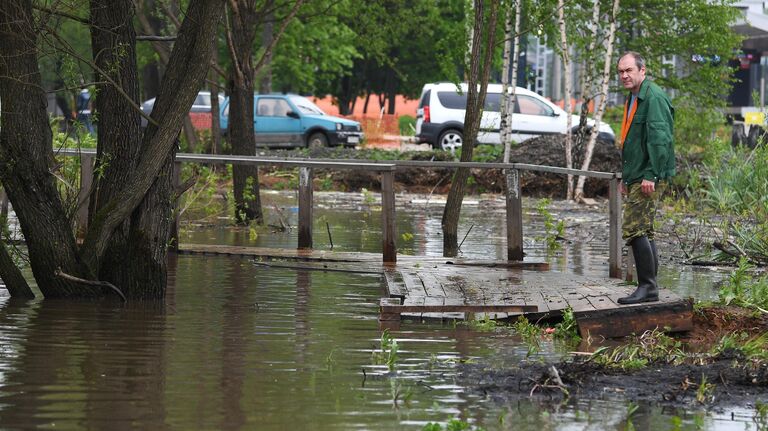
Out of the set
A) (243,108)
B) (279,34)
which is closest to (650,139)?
(243,108)

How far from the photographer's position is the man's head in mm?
9789

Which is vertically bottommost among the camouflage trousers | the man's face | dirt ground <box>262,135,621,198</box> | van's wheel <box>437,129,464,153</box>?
dirt ground <box>262,135,621,198</box>

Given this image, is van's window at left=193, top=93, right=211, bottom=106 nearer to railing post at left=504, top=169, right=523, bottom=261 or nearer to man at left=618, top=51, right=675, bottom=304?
railing post at left=504, top=169, right=523, bottom=261

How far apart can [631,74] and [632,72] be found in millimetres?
15

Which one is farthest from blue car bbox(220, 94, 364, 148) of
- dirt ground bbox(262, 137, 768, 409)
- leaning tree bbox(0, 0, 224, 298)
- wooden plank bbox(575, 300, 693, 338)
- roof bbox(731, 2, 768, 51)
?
dirt ground bbox(262, 137, 768, 409)

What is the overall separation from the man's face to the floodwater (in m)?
1.90

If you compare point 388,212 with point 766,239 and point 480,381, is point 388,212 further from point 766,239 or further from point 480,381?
point 480,381

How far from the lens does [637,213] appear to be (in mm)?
9930

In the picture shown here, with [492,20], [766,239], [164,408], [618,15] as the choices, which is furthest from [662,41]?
[164,408]

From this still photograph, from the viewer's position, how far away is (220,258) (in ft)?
48.0

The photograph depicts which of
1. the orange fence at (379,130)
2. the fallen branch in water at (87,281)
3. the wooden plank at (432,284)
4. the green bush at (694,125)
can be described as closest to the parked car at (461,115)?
the green bush at (694,125)

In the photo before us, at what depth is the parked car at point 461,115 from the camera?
111 ft

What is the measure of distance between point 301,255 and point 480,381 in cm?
676

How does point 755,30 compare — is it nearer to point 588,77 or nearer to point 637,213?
point 588,77
